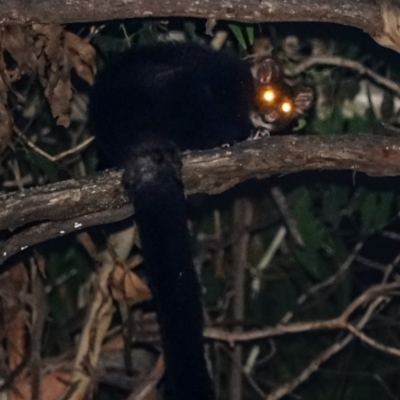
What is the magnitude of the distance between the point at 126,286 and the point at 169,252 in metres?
0.80

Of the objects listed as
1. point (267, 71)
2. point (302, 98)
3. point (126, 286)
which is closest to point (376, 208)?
point (302, 98)

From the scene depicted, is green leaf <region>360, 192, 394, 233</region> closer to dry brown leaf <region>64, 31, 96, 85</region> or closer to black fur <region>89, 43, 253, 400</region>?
black fur <region>89, 43, 253, 400</region>

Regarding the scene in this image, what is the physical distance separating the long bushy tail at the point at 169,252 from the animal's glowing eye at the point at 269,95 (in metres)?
0.48

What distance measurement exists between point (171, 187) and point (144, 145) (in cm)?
18

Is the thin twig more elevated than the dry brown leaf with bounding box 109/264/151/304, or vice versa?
the thin twig

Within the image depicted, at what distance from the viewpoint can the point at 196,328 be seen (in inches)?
112

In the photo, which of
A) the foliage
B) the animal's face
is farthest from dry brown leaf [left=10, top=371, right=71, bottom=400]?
the animal's face

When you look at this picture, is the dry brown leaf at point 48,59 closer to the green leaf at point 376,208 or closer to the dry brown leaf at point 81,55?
the dry brown leaf at point 81,55

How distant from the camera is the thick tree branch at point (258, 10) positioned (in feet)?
9.48

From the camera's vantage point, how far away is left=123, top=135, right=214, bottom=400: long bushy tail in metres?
2.81

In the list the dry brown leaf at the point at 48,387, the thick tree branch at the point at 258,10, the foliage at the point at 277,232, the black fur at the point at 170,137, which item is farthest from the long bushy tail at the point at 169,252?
the dry brown leaf at the point at 48,387

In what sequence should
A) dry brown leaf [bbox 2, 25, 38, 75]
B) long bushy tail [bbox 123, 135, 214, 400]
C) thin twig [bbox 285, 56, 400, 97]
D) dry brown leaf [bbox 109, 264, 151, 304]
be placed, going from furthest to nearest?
thin twig [bbox 285, 56, 400, 97] → dry brown leaf [bbox 109, 264, 151, 304] → dry brown leaf [bbox 2, 25, 38, 75] → long bushy tail [bbox 123, 135, 214, 400]

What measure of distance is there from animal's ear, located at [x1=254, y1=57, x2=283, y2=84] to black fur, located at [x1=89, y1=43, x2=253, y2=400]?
0.12ft

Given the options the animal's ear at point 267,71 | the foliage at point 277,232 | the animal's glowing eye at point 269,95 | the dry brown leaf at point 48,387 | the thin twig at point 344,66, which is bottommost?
the dry brown leaf at point 48,387
